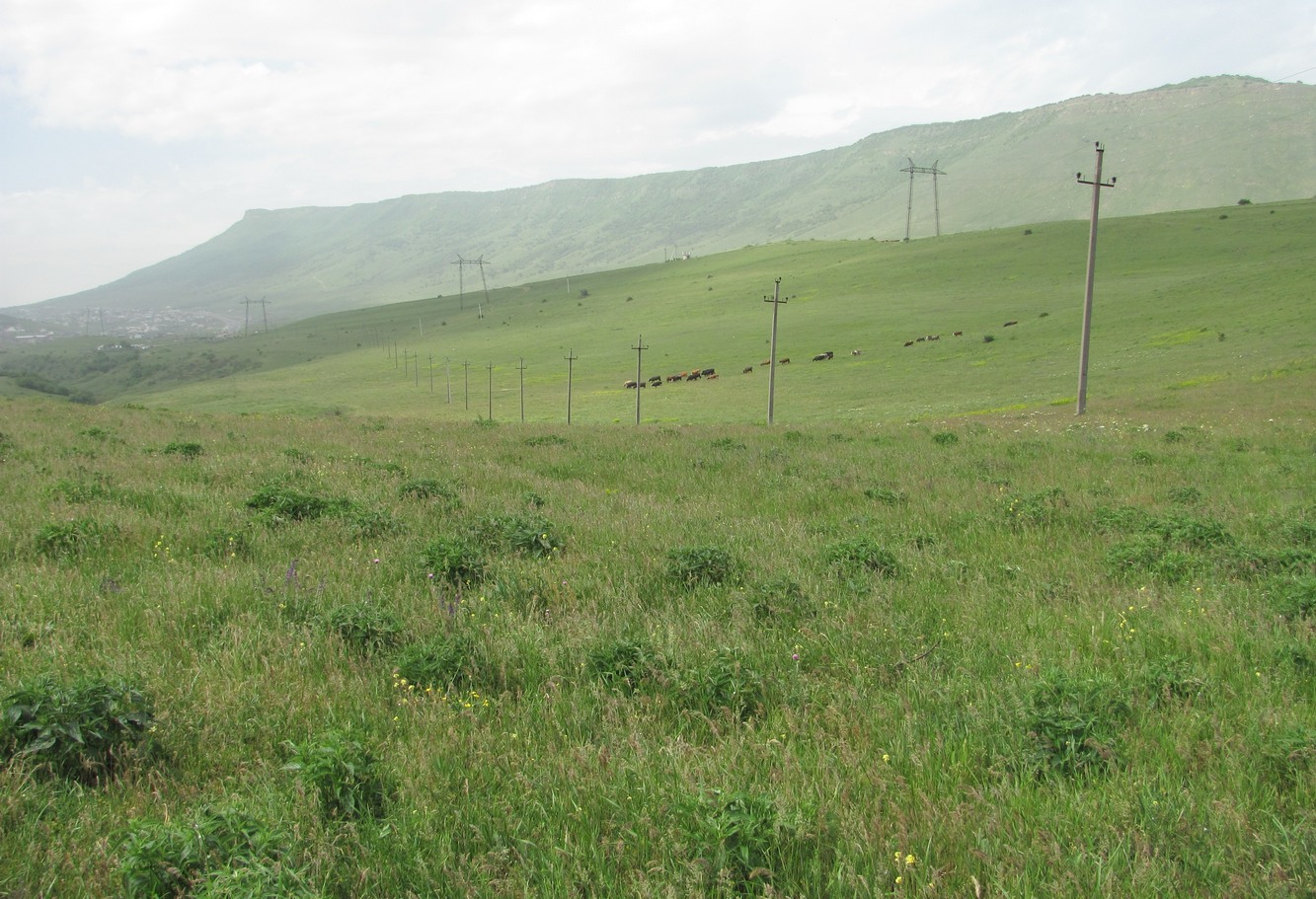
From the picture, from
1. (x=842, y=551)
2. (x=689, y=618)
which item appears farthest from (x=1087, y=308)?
(x=689, y=618)

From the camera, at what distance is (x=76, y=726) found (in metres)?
3.75

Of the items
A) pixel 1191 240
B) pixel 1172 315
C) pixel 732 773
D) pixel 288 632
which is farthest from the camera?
pixel 1191 240

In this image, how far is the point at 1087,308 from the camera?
3114 cm

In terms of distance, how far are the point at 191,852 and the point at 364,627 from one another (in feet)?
8.46

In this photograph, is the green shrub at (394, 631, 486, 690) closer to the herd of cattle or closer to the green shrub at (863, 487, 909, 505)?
the green shrub at (863, 487, 909, 505)

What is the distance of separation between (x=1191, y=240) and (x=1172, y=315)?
1800 inches

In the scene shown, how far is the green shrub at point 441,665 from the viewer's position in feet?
15.7

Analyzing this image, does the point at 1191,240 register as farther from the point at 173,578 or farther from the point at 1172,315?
the point at 173,578

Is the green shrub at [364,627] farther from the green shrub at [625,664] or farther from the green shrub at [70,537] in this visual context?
the green shrub at [70,537]

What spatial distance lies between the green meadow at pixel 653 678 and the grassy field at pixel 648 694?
3 cm

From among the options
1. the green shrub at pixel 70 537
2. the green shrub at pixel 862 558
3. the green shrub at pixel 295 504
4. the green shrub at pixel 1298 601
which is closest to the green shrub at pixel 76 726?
the green shrub at pixel 70 537

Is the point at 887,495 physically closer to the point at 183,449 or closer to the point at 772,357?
the point at 183,449

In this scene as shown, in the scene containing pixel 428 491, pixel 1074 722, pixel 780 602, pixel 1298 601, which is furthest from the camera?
pixel 428 491

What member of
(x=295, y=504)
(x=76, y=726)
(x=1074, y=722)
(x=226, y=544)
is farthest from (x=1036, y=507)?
(x=76, y=726)
